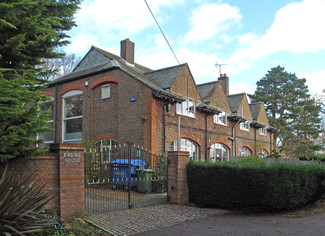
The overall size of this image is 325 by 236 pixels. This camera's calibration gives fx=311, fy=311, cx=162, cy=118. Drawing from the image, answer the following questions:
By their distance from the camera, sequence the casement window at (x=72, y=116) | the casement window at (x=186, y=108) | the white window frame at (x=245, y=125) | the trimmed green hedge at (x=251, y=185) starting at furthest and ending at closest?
1. the white window frame at (x=245, y=125)
2. the casement window at (x=72, y=116)
3. the casement window at (x=186, y=108)
4. the trimmed green hedge at (x=251, y=185)

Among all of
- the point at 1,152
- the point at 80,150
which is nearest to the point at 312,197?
the point at 80,150

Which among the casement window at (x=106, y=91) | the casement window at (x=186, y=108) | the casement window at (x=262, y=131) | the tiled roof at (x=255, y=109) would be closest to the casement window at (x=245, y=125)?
the tiled roof at (x=255, y=109)

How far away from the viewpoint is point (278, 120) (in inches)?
1703

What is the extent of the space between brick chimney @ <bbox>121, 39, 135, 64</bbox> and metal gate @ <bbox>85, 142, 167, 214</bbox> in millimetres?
7092

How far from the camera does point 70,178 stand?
7.77 metres

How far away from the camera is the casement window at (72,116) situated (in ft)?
66.5

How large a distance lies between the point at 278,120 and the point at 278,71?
9.63 metres

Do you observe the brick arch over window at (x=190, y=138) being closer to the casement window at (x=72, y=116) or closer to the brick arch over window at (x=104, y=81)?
the brick arch over window at (x=104, y=81)

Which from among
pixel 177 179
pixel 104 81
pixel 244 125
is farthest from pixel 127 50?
pixel 177 179

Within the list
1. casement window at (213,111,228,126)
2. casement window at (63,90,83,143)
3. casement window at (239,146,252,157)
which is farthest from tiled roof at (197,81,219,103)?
casement window at (63,90,83,143)

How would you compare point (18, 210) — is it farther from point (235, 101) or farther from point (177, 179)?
point (235, 101)

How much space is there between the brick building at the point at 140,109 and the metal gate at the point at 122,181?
4.72ft

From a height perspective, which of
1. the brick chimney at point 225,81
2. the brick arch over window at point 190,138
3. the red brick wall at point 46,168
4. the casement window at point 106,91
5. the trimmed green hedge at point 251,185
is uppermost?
the brick chimney at point 225,81

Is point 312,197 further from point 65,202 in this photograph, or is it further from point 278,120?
point 278,120
